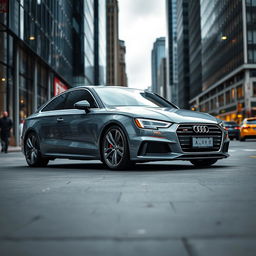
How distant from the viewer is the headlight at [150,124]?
24.6 ft

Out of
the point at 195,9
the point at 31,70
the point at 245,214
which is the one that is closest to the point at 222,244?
the point at 245,214

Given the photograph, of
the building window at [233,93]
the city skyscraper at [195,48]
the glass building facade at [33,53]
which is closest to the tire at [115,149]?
the glass building facade at [33,53]

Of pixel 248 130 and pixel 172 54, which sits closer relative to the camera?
pixel 248 130

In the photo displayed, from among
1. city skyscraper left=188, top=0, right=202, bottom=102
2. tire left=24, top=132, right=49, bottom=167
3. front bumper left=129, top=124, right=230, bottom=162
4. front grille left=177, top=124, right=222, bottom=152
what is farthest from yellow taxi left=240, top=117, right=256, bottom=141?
city skyscraper left=188, top=0, right=202, bottom=102

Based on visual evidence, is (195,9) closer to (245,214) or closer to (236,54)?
(236,54)

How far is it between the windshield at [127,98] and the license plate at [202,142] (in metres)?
1.24

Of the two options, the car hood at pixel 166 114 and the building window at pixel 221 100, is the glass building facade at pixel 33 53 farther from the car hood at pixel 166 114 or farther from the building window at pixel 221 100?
the building window at pixel 221 100

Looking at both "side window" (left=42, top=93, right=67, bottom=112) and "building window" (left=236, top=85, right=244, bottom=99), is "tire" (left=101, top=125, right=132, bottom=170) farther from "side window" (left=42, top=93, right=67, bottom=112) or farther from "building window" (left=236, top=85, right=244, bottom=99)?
"building window" (left=236, top=85, right=244, bottom=99)

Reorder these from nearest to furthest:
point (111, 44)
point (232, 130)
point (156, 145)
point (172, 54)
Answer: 1. point (156, 145)
2. point (232, 130)
3. point (111, 44)
4. point (172, 54)

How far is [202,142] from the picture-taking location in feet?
25.7

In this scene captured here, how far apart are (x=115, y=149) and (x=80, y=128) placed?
1.13m

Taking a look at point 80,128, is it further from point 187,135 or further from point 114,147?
point 187,135

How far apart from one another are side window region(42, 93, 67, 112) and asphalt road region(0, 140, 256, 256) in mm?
3950

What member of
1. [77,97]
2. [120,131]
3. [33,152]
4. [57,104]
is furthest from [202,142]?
[33,152]
